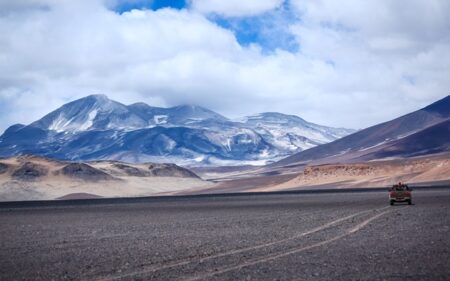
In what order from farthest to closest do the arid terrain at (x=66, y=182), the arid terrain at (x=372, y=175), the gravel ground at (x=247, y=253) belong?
the arid terrain at (x=66, y=182) → the arid terrain at (x=372, y=175) → the gravel ground at (x=247, y=253)

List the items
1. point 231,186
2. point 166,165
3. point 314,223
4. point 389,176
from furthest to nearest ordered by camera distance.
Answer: point 166,165 → point 231,186 → point 389,176 → point 314,223

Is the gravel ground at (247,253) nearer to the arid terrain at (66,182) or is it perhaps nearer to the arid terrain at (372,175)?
the arid terrain at (372,175)

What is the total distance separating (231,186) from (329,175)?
33626 mm

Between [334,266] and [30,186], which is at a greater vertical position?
[30,186]

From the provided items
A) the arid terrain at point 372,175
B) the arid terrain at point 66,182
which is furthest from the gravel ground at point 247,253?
the arid terrain at point 66,182

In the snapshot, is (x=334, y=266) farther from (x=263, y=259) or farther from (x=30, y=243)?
(x=30, y=243)

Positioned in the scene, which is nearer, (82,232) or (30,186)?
(82,232)

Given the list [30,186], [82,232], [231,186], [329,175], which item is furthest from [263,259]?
[231,186]

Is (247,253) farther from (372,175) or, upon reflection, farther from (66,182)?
(66,182)

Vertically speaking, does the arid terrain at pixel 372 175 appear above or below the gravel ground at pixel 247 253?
above

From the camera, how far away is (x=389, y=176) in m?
124

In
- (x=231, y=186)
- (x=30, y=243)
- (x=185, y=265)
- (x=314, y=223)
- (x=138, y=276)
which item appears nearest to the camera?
(x=138, y=276)

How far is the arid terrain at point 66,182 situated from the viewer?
135375mm

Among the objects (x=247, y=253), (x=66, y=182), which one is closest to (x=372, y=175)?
(x=66, y=182)
